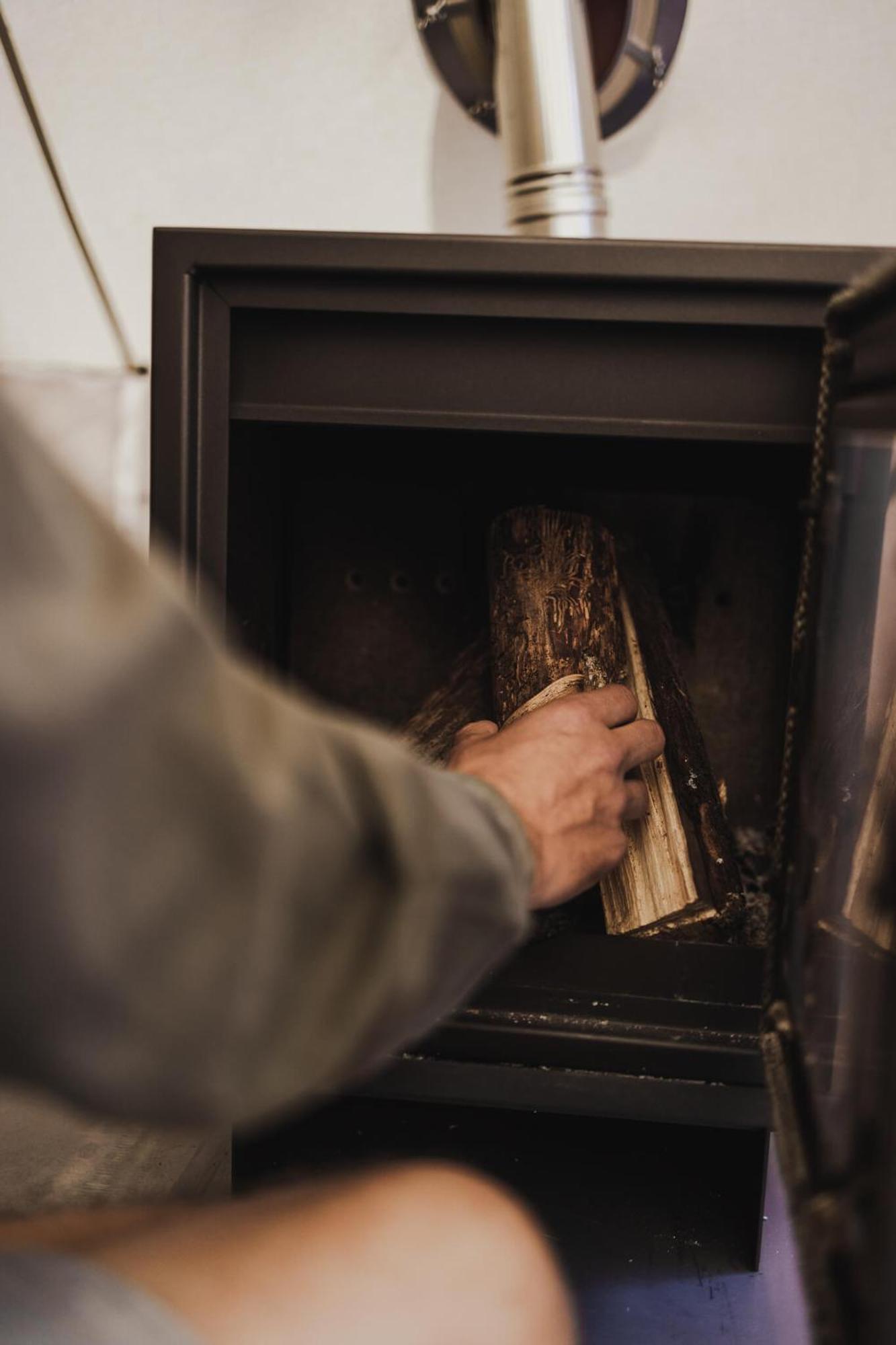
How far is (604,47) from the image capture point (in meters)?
1.18

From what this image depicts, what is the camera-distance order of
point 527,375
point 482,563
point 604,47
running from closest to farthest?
point 527,375, point 604,47, point 482,563

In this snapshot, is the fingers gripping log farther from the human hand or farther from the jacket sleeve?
the jacket sleeve

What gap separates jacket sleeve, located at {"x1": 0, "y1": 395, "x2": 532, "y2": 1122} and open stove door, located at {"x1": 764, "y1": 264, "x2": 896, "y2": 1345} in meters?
0.23

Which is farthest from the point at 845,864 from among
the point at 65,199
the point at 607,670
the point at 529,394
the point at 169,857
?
the point at 65,199

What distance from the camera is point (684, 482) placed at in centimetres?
121

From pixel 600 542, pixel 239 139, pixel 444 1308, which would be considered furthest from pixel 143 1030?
pixel 239 139

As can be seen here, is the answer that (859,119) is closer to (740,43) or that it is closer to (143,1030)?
(740,43)

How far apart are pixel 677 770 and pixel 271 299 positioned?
0.54 m

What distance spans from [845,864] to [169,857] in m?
0.70

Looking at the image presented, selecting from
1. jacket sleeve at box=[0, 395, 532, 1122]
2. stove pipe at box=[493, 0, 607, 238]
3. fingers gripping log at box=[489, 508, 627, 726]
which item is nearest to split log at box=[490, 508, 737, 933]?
fingers gripping log at box=[489, 508, 627, 726]

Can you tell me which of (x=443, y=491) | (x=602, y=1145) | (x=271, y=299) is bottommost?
(x=602, y=1145)

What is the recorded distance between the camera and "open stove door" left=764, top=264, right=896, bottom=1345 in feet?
1.55

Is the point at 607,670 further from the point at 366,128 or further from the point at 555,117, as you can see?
the point at 366,128

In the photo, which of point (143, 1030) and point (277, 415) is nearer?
point (143, 1030)
